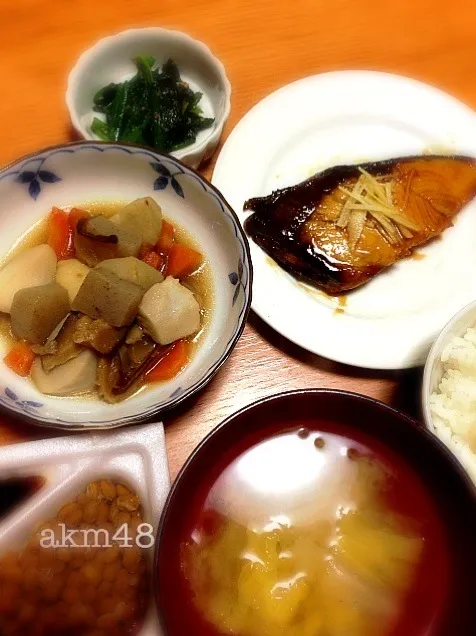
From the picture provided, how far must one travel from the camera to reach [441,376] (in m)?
1.42

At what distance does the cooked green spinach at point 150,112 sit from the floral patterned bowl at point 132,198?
0.15 metres

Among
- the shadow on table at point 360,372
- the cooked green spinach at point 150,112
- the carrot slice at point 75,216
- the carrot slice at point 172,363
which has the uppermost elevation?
the cooked green spinach at point 150,112

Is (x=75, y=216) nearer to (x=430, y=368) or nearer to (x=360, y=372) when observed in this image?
(x=360, y=372)

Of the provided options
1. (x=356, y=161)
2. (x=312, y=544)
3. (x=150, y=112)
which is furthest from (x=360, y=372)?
(x=150, y=112)

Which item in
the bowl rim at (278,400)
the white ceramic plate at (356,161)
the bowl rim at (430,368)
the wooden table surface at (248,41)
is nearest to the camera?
the bowl rim at (278,400)

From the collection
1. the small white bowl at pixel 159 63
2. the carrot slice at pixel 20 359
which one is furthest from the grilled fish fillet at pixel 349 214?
the carrot slice at pixel 20 359

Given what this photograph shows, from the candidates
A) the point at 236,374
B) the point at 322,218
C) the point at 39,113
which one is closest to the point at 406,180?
the point at 322,218

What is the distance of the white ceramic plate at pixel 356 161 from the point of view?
1.57 meters

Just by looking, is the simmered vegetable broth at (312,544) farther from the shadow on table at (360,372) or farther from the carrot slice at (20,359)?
the carrot slice at (20,359)

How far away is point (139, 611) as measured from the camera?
134 cm

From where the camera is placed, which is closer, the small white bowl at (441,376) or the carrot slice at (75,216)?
the small white bowl at (441,376)

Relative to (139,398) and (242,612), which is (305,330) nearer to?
(139,398)

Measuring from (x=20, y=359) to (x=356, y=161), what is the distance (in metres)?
1.14

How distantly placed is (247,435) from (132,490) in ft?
1.19
